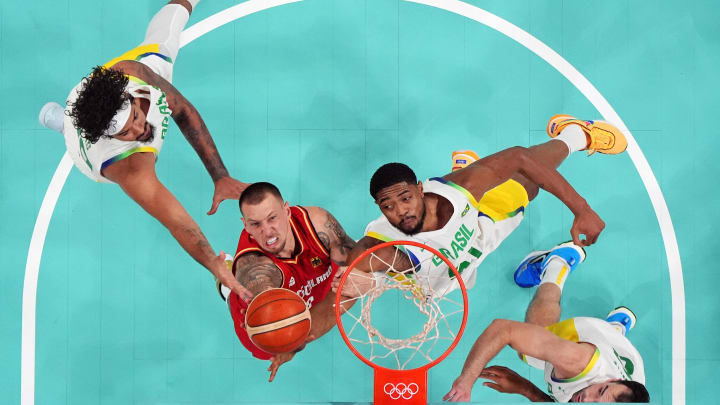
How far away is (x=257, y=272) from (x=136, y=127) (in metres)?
1.28

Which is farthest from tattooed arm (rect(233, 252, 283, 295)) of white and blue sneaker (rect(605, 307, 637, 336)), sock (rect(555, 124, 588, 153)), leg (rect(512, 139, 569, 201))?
white and blue sneaker (rect(605, 307, 637, 336))

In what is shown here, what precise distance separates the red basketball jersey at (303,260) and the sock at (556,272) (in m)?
1.60

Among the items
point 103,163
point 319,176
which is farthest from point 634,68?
point 103,163

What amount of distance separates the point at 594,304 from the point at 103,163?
3.82 m

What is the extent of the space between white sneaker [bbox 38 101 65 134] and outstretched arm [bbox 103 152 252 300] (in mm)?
774

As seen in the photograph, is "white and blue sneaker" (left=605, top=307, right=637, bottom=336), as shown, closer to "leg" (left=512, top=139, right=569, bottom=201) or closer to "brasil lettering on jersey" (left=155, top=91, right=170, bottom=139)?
"leg" (left=512, top=139, right=569, bottom=201)

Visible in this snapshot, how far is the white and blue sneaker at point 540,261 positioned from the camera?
4.79 meters

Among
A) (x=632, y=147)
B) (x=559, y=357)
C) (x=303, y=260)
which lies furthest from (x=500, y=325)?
(x=632, y=147)

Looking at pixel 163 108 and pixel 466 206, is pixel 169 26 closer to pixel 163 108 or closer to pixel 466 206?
pixel 163 108

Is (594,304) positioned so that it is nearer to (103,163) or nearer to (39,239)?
(103,163)

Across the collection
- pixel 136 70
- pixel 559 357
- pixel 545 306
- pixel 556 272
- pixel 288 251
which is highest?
pixel 136 70

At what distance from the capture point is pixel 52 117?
4.79m

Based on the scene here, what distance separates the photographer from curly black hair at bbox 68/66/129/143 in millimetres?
4043

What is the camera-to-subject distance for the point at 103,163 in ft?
14.0
